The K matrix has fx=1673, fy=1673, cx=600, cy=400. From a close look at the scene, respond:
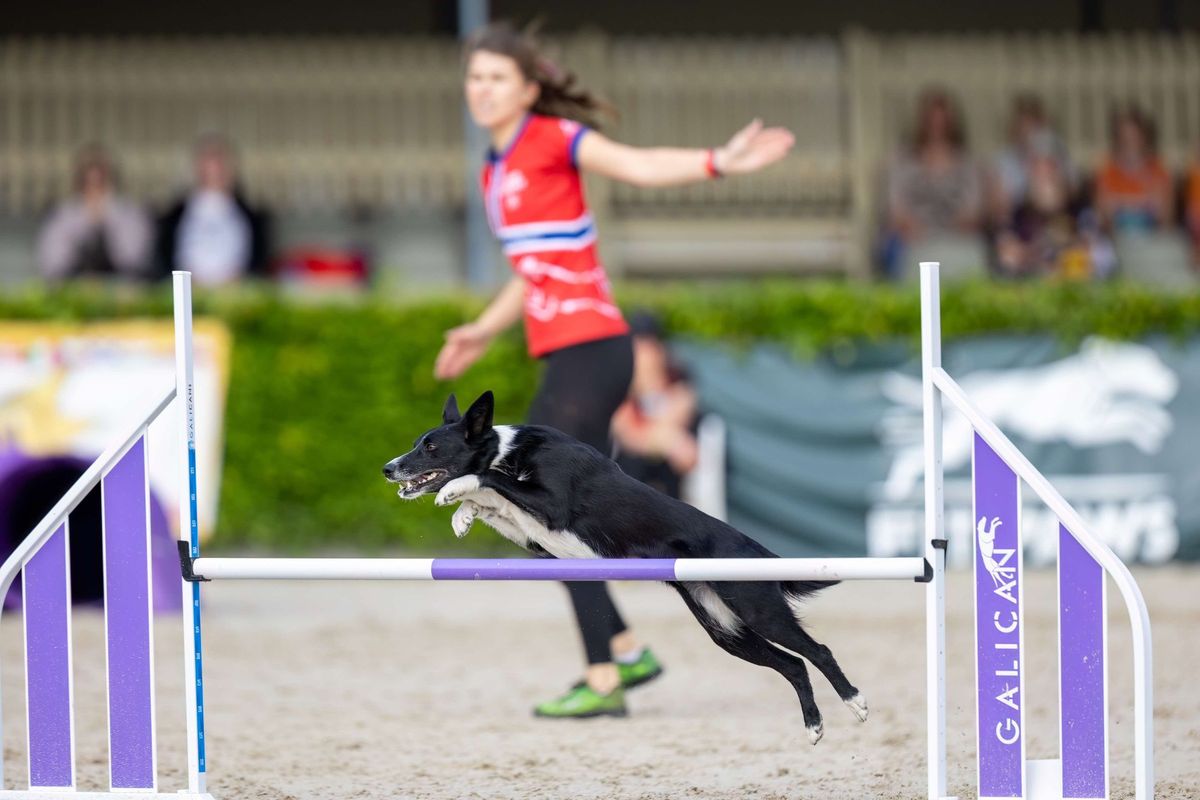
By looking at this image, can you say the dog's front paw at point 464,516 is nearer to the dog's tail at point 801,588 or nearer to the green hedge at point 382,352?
the dog's tail at point 801,588

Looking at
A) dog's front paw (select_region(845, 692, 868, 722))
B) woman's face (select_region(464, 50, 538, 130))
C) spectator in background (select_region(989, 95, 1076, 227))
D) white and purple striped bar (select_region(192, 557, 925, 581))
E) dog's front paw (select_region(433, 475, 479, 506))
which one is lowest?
dog's front paw (select_region(845, 692, 868, 722))

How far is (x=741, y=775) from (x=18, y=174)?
9.45m

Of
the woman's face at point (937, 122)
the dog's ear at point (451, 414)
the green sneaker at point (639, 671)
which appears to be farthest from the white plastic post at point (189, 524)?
the woman's face at point (937, 122)

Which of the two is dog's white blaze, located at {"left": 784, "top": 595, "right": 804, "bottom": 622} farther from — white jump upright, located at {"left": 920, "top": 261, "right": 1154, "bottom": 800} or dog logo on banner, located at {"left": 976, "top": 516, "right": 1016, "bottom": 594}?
dog logo on banner, located at {"left": 976, "top": 516, "right": 1016, "bottom": 594}

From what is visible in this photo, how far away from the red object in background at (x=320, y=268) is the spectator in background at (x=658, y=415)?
11.1ft

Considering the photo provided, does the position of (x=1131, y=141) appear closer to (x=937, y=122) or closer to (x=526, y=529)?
(x=937, y=122)

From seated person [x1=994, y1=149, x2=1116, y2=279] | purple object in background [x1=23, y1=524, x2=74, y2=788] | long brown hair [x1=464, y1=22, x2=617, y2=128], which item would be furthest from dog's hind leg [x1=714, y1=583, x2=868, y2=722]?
seated person [x1=994, y1=149, x2=1116, y2=279]

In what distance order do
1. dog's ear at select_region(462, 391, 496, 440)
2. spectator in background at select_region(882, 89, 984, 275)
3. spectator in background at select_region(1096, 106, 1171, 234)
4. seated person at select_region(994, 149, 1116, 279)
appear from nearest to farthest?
dog's ear at select_region(462, 391, 496, 440)
seated person at select_region(994, 149, 1116, 279)
spectator in background at select_region(882, 89, 984, 275)
spectator in background at select_region(1096, 106, 1171, 234)

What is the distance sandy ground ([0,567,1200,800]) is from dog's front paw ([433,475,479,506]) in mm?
927

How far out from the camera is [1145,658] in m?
3.37

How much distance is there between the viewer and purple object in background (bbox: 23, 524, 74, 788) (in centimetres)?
372

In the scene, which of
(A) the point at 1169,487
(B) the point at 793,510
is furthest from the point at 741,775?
(A) the point at 1169,487

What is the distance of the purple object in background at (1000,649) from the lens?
3.47m

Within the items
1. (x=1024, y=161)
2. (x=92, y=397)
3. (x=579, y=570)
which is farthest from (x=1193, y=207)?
(x=579, y=570)
